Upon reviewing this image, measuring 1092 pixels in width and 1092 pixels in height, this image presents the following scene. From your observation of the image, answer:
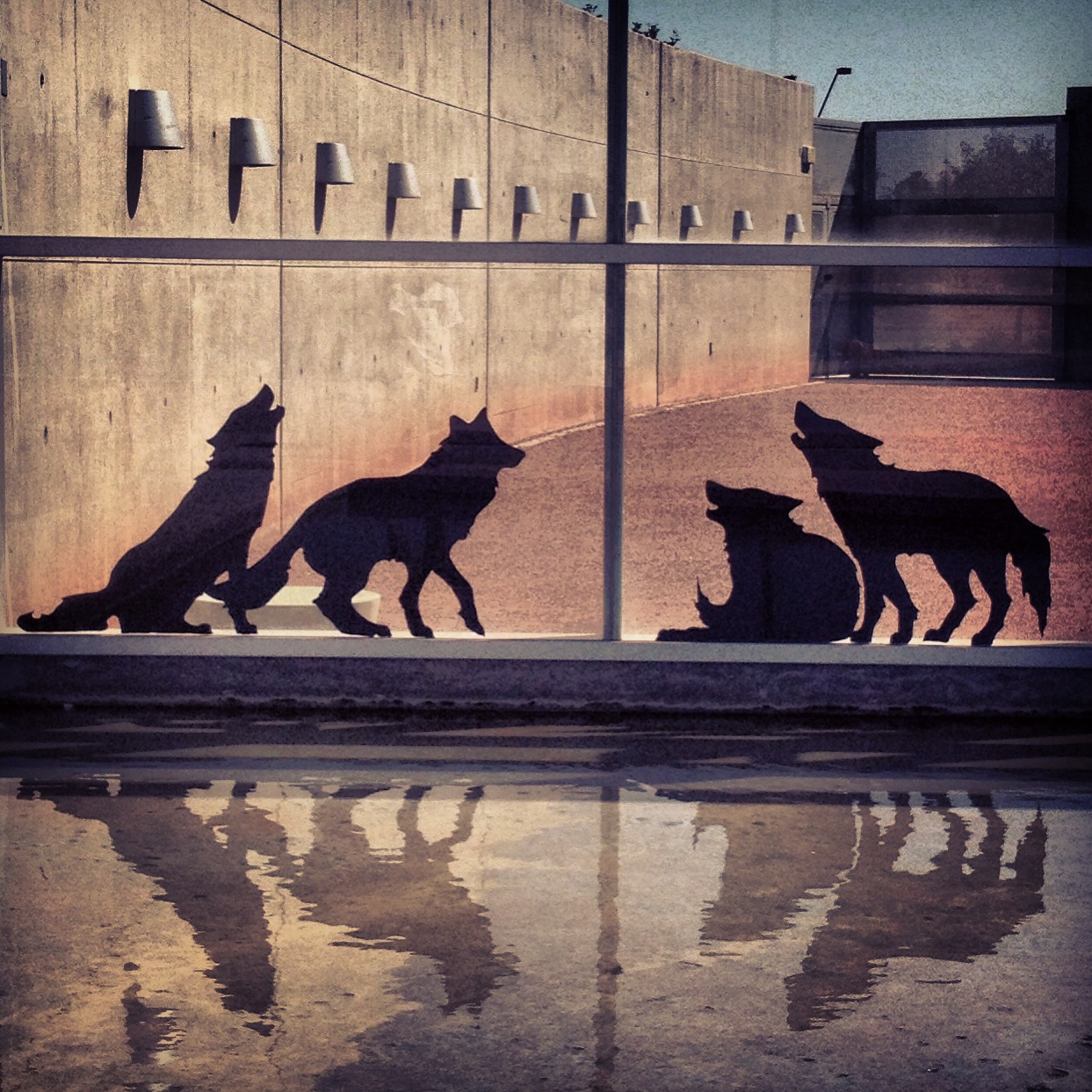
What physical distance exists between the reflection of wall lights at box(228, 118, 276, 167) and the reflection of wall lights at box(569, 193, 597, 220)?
1247 mm

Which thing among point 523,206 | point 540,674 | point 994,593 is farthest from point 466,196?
point 994,593

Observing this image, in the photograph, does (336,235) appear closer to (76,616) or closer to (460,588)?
(460,588)

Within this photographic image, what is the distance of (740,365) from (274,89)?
2.23 meters

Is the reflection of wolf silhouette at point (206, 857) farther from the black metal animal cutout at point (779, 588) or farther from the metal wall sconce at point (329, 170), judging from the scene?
the metal wall sconce at point (329, 170)

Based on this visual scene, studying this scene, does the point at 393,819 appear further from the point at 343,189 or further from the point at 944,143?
the point at 944,143

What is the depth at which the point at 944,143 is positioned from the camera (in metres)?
6.79

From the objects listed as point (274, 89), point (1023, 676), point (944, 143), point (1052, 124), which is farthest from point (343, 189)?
point (1023, 676)

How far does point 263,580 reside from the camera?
7.24 m

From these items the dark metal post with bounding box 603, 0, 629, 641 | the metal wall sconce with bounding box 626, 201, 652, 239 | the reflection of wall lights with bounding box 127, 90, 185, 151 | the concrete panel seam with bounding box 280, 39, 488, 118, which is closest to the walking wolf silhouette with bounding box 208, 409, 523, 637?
the dark metal post with bounding box 603, 0, 629, 641

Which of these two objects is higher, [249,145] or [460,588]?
[249,145]

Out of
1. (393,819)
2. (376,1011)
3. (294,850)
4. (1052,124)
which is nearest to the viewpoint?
(376,1011)

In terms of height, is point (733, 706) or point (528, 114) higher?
point (528, 114)

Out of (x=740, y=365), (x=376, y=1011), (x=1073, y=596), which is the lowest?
(x=376, y=1011)

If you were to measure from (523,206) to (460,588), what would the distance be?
162 centimetres
